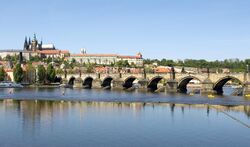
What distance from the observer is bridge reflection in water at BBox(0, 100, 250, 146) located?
99.0ft

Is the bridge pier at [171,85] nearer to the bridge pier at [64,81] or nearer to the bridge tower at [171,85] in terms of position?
the bridge tower at [171,85]

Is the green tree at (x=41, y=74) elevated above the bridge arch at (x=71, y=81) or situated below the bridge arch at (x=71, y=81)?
above

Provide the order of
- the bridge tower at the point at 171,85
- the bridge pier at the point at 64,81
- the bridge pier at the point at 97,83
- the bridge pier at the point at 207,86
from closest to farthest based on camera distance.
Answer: the bridge pier at the point at 207,86 < the bridge tower at the point at 171,85 < the bridge pier at the point at 97,83 < the bridge pier at the point at 64,81

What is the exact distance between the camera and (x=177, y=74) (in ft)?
317

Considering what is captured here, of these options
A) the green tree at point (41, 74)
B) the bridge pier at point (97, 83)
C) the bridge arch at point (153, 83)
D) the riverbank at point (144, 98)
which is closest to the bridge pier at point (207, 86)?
the riverbank at point (144, 98)

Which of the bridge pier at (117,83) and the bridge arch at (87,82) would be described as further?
the bridge arch at (87,82)

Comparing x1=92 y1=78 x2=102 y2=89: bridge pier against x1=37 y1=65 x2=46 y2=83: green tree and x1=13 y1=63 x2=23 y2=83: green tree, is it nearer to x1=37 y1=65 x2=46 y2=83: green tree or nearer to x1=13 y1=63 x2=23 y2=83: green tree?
x1=37 y1=65 x2=46 y2=83: green tree

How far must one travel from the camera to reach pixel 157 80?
10706 cm

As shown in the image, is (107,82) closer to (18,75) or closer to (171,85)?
(18,75)

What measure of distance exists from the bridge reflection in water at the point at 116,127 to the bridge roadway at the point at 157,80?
35293 mm

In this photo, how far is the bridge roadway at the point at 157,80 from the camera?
3374 inches

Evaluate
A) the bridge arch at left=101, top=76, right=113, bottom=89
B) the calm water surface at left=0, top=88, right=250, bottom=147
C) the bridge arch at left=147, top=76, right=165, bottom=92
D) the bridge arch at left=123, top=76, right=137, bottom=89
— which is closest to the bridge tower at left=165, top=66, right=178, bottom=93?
the bridge arch at left=147, top=76, right=165, bottom=92

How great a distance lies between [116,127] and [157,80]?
2808 inches

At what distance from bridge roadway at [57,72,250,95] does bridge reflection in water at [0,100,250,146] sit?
35.3 meters
